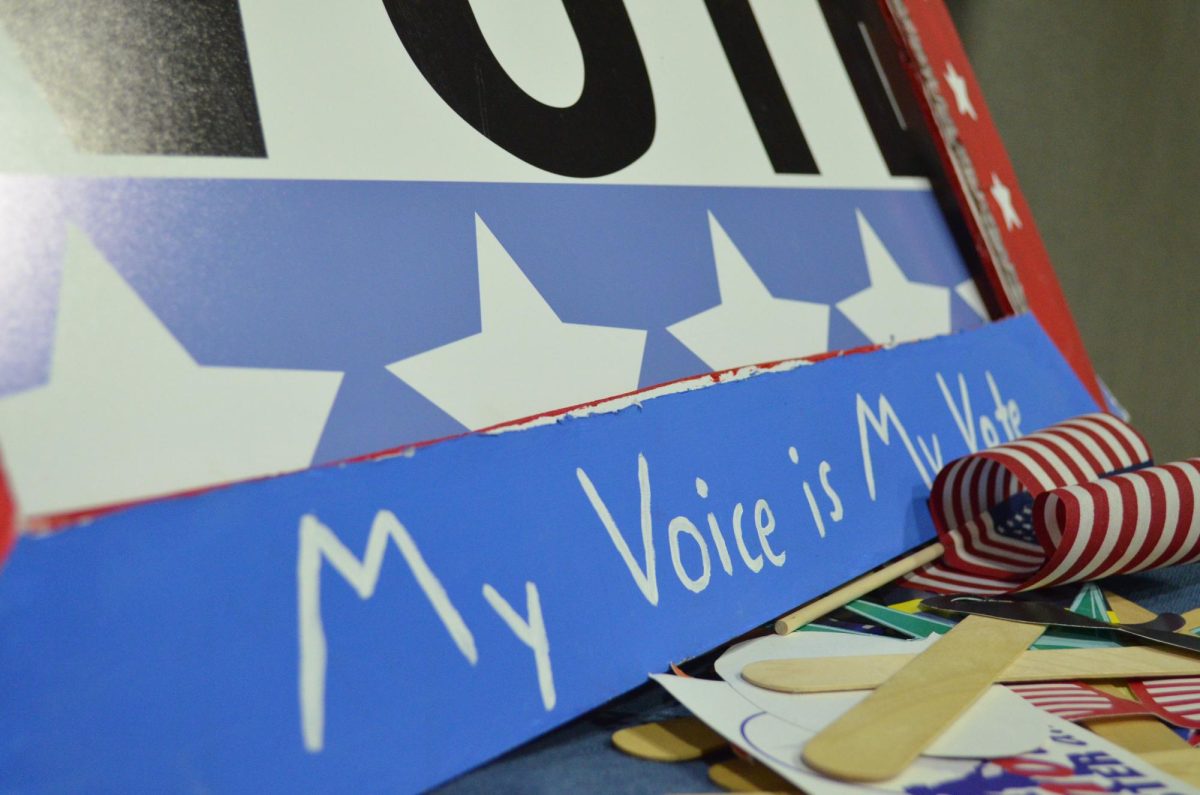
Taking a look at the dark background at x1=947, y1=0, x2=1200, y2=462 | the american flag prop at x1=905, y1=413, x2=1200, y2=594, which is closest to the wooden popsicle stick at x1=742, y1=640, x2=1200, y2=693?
the american flag prop at x1=905, y1=413, x2=1200, y2=594

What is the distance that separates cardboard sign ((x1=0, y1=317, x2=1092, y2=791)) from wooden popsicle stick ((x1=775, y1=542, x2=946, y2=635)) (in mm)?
15

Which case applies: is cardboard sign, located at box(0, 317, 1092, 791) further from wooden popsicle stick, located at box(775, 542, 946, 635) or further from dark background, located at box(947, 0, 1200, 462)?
dark background, located at box(947, 0, 1200, 462)

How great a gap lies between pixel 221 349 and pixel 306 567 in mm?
196

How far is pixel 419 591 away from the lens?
0.73 meters

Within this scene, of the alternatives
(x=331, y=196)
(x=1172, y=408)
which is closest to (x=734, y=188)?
(x=331, y=196)

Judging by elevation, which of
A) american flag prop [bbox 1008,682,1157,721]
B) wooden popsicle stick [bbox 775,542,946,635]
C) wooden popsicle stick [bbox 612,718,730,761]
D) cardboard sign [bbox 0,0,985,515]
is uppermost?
cardboard sign [bbox 0,0,985,515]

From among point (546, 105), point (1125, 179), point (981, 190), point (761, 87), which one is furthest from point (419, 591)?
point (1125, 179)

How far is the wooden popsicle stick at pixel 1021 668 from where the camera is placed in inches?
32.1

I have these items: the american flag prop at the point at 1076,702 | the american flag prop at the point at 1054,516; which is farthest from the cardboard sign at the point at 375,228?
the american flag prop at the point at 1076,702

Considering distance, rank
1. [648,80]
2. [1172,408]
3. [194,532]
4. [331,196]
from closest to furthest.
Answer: [194,532] < [331,196] < [648,80] < [1172,408]

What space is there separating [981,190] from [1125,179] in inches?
60.2

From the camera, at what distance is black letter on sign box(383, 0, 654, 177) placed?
1.01 meters

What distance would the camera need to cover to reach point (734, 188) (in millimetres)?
1271

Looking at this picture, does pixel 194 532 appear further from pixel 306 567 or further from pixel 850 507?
pixel 850 507
